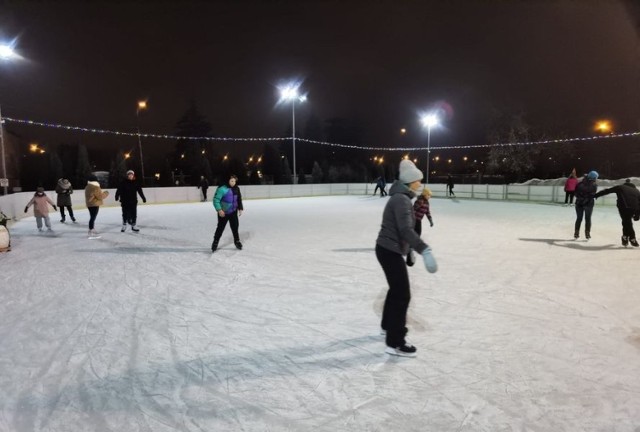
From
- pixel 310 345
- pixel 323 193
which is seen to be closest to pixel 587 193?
pixel 310 345

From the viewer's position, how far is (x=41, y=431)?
241 centimetres

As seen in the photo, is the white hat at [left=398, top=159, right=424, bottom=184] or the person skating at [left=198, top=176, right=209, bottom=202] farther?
the person skating at [left=198, top=176, right=209, bottom=202]

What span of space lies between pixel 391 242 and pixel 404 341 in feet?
2.75

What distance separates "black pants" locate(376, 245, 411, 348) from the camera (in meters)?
3.33

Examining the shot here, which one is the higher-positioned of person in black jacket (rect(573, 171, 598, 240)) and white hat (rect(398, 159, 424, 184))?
white hat (rect(398, 159, 424, 184))

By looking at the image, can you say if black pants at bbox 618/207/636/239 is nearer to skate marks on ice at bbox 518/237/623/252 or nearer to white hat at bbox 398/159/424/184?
skate marks on ice at bbox 518/237/623/252

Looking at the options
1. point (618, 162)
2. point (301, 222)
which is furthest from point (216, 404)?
point (618, 162)

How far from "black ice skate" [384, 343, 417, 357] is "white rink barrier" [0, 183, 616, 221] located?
15.1 meters

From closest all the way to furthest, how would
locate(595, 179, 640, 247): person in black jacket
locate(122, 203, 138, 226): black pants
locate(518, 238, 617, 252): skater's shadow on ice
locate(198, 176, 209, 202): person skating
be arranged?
locate(595, 179, 640, 247): person in black jacket, locate(518, 238, 617, 252): skater's shadow on ice, locate(122, 203, 138, 226): black pants, locate(198, 176, 209, 202): person skating

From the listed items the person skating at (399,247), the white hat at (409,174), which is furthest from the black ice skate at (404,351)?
the white hat at (409,174)

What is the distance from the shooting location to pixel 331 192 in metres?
31.1

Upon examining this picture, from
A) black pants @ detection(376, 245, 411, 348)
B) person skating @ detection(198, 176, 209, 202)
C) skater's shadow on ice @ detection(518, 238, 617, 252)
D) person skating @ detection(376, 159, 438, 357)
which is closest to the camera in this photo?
person skating @ detection(376, 159, 438, 357)

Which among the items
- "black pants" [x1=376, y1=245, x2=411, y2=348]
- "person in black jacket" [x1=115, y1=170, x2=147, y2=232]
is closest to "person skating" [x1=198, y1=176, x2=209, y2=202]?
"person in black jacket" [x1=115, y1=170, x2=147, y2=232]

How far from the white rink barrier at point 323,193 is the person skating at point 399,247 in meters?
15.0
